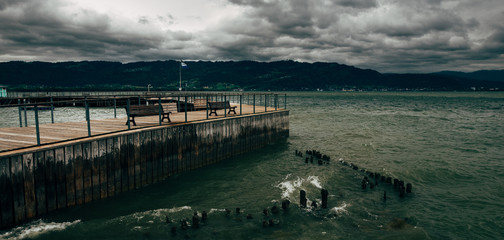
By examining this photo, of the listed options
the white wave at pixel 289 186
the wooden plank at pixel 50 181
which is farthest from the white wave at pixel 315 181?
the wooden plank at pixel 50 181

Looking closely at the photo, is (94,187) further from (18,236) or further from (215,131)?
(215,131)

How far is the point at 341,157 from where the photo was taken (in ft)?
56.0

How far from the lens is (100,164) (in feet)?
29.8

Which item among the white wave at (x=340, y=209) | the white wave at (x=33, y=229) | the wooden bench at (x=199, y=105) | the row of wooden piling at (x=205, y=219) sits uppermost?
the wooden bench at (x=199, y=105)

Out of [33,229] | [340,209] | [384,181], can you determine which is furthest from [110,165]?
[384,181]

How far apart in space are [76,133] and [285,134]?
15178 mm

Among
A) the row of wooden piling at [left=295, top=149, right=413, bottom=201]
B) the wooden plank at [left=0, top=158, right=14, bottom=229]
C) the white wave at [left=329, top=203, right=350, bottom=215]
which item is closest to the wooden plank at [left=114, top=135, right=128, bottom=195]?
the wooden plank at [left=0, top=158, right=14, bottom=229]

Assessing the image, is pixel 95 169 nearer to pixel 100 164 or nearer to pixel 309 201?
pixel 100 164

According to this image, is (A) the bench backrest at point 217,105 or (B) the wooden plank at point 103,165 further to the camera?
(A) the bench backrest at point 217,105

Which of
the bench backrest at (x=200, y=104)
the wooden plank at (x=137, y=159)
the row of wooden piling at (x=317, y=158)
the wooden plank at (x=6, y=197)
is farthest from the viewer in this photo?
the bench backrest at (x=200, y=104)

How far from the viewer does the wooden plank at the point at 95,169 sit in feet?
29.1

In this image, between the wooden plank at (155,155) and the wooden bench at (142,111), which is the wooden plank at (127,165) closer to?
the wooden plank at (155,155)

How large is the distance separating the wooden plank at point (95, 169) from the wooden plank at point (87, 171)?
7 centimetres

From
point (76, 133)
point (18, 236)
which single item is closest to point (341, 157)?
point (76, 133)
